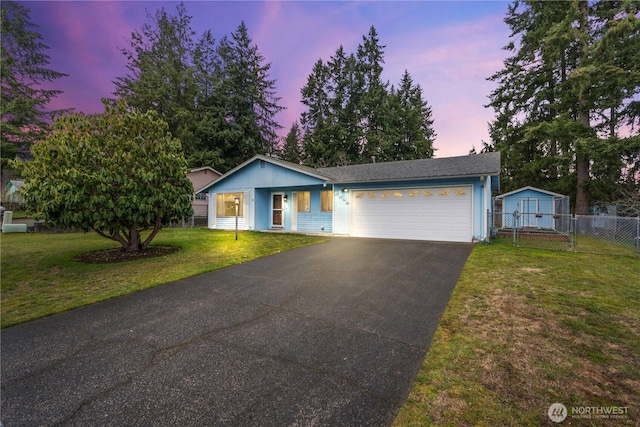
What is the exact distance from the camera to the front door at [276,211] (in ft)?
50.2

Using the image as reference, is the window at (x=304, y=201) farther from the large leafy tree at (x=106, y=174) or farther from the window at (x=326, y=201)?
the large leafy tree at (x=106, y=174)

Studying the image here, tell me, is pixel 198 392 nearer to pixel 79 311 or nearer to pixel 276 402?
pixel 276 402

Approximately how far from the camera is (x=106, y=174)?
276 inches

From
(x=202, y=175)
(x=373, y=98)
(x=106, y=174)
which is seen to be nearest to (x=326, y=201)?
(x=106, y=174)

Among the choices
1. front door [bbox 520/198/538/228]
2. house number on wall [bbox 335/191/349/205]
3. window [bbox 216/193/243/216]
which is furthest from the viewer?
front door [bbox 520/198/538/228]

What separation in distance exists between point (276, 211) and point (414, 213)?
25.6 feet

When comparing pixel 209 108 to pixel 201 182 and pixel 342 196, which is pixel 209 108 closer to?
pixel 201 182

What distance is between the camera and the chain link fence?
9070 millimetres

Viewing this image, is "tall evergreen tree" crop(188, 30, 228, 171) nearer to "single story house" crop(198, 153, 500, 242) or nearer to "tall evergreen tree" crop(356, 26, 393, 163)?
"single story house" crop(198, 153, 500, 242)

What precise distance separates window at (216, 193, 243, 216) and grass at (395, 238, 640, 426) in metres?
13.3

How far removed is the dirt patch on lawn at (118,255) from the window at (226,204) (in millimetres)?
6761

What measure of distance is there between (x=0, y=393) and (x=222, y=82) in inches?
1326

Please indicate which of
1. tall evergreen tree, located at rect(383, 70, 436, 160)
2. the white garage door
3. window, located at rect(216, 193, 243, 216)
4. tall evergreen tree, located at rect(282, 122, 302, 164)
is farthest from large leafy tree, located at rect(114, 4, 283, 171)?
the white garage door

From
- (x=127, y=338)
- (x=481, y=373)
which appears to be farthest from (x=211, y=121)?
(x=481, y=373)
